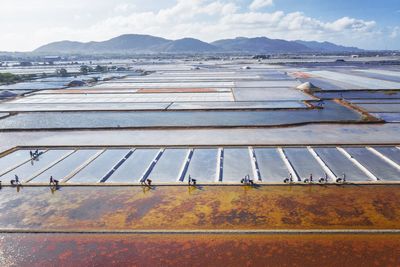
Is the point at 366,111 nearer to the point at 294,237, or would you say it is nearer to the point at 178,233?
the point at 294,237

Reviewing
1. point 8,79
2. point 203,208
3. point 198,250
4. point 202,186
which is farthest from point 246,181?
point 8,79

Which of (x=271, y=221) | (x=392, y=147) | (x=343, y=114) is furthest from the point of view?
(x=343, y=114)

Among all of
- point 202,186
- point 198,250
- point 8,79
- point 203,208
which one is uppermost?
point 8,79

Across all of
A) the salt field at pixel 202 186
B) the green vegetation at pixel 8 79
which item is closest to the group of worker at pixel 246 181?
the salt field at pixel 202 186

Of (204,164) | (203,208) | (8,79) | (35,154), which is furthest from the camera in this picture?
(8,79)

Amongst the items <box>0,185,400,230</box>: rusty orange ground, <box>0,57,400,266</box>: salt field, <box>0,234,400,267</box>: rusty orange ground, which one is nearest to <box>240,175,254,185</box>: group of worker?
<box>0,57,400,266</box>: salt field

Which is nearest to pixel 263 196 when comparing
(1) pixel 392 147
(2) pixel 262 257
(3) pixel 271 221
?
(3) pixel 271 221

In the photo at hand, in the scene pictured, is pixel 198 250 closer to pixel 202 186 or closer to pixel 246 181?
pixel 202 186
